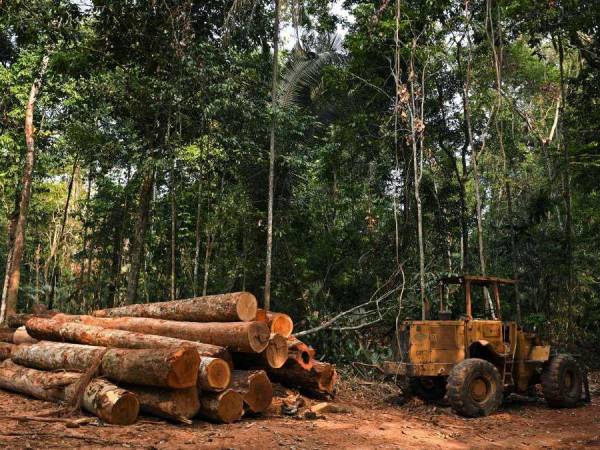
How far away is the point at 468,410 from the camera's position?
28.9 feet

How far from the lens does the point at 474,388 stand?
9125 mm

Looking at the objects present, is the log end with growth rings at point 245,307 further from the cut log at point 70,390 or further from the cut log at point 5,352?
the cut log at point 5,352

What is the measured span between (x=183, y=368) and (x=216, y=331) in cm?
139

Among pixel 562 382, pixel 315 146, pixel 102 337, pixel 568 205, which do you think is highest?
pixel 315 146

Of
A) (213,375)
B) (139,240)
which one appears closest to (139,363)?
(213,375)

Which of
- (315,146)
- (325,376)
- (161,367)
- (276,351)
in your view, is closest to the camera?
(161,367)

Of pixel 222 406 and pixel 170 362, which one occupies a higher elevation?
pixel 170 362

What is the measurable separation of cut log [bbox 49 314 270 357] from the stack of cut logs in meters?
0.02

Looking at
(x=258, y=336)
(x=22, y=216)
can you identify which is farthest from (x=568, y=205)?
(x=22, y=216)

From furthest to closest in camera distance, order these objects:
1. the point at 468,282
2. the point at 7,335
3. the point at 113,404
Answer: the point at 7,335 < the point at 468,282 < the point at 113,404

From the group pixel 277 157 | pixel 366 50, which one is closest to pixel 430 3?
pixel 366 50

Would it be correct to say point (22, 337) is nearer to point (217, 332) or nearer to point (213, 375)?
point (217, 332)

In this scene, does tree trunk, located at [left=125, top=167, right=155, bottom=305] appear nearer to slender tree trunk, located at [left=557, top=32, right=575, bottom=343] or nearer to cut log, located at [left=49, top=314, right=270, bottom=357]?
cut log, located at [left=49, top=314, right=270, bottom=357]

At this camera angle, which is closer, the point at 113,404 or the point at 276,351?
the point at 113,404
